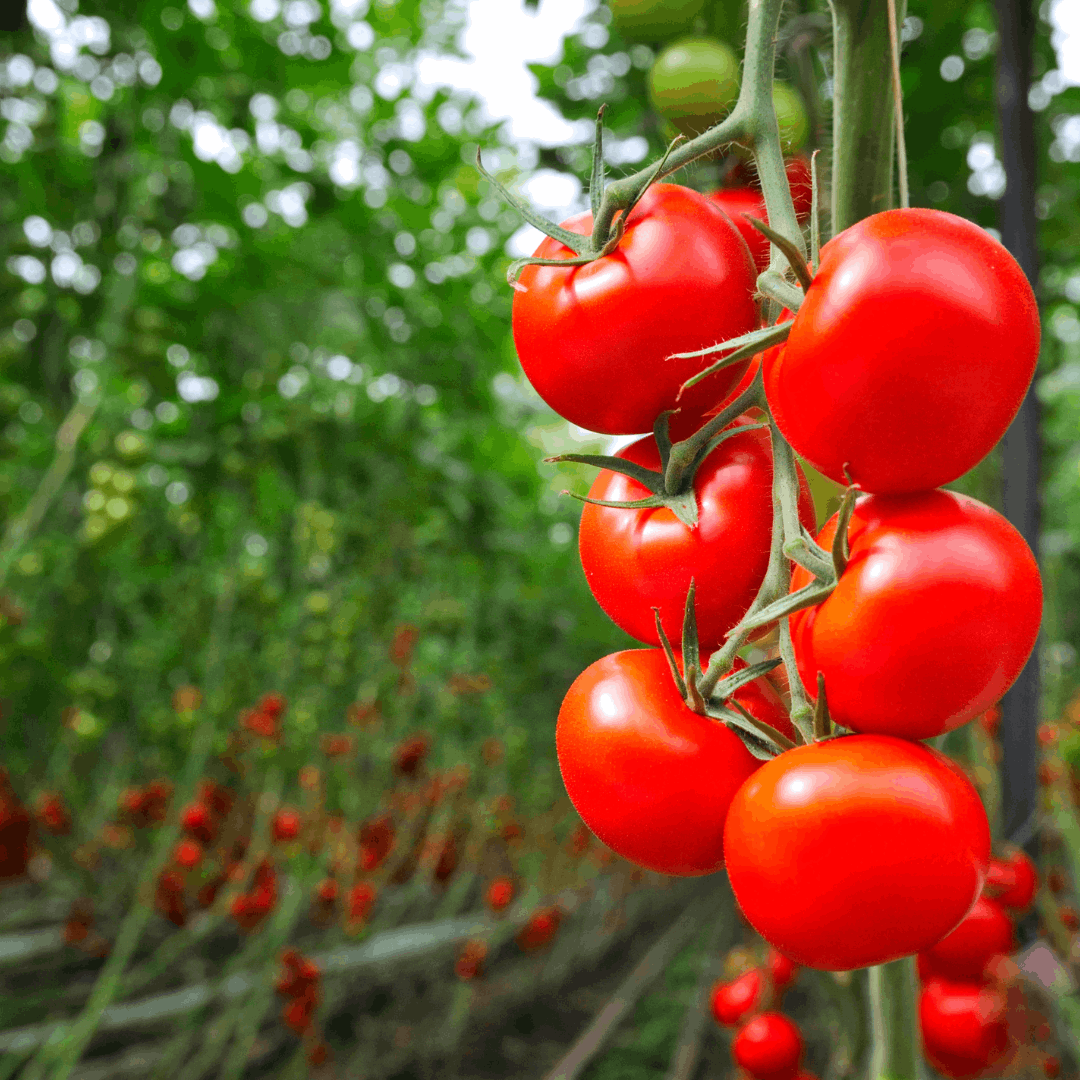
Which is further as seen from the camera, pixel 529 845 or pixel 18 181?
pixel 529 845

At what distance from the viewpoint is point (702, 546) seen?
27 cm

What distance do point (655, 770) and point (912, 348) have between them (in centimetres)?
14

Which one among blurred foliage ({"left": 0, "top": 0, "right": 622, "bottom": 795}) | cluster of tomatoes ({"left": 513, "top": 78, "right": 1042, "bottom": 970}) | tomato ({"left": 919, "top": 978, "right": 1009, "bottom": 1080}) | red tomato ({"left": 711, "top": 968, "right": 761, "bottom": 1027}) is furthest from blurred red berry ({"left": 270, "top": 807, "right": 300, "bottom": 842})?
cluster of tomatoes ({"left": 513, "top": 78, "right": 1042, "bottom": 970})

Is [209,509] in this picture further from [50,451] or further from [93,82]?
[93,82]

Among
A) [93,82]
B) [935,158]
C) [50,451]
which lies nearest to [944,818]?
[935,158]

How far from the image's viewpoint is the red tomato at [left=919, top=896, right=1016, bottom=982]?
1.68 ft

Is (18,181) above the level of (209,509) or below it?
above

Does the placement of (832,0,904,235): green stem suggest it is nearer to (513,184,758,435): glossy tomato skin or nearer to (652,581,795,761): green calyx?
(513,184,758,435): glossy tomato skin

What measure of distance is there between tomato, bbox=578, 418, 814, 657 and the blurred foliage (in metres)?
0.74

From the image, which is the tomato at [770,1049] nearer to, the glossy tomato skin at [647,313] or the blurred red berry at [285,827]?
the glossy tomato skin at [647,313]

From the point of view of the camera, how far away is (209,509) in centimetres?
145

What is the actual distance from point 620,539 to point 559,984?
2.91 metres

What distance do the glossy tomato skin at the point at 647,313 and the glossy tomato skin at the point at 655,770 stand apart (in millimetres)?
89

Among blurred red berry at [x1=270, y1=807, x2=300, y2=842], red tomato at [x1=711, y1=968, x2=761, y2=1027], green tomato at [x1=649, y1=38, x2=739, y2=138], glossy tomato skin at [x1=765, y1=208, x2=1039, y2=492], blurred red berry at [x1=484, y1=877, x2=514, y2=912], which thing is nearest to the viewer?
glossy tomato skin at [x1=765, y1=208, x2=1039, y2=492]
